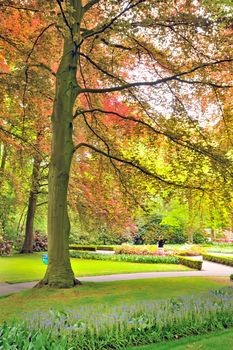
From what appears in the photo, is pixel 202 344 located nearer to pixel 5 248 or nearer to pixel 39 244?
pixel 5 248

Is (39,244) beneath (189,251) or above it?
above

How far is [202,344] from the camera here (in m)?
5.21

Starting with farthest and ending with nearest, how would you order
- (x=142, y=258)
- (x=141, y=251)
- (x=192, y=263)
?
(x=141, y=251) < (x=142, y=258) < (x=192, y=263)

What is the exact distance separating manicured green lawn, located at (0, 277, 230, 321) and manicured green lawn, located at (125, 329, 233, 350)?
2.12 metres

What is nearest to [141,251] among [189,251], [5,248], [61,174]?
[189,251]

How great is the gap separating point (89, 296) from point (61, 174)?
10.7ft

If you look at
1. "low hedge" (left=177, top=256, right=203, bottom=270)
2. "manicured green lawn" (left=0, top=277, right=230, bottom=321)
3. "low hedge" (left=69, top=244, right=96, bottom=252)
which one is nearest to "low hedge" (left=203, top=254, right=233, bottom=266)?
"low hedge" (left=177, top=256, right=203, bottom=270)

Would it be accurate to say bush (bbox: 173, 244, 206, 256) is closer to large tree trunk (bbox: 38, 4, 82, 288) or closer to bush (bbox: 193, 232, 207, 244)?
large tree trunk (bbox: 38, 4, 82, 288)

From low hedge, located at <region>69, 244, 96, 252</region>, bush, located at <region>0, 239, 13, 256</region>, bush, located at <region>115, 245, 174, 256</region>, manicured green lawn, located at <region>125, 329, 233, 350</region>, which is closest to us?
manicured green lawn, located at <region>125, 329, 233, 350</region>

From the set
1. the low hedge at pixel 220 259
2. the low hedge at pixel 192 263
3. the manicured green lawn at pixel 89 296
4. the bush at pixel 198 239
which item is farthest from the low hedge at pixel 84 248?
the manicured green lawn at pixel 89 296

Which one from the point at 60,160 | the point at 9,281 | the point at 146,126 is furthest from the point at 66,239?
the point at 146,126

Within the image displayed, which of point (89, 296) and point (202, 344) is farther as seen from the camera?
point (89, 296)

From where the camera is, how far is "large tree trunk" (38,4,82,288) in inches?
390

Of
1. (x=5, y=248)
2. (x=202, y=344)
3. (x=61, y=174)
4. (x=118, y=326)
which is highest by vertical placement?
(x=61, y=174)
